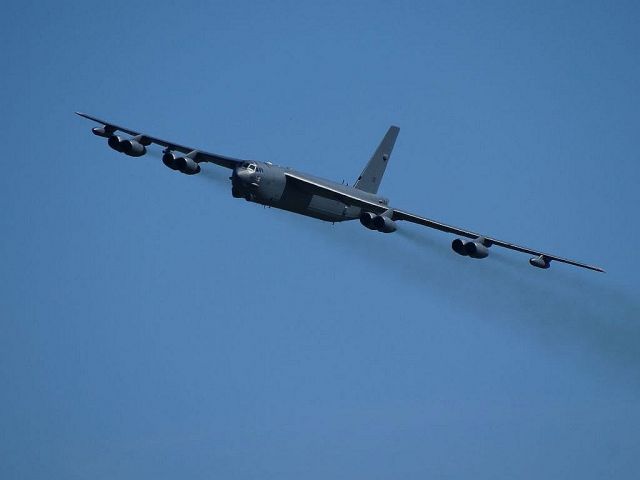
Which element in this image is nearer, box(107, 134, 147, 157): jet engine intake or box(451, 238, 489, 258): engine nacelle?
box(451, 238, 489, 258): engine nacelle

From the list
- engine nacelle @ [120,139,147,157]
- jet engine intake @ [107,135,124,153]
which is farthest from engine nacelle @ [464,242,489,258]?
jet engine intake @ [107,135,124,153]

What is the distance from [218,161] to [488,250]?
13.8m

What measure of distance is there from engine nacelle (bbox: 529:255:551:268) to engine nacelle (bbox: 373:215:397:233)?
6827 millimetres

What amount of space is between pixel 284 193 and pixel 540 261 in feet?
41.2

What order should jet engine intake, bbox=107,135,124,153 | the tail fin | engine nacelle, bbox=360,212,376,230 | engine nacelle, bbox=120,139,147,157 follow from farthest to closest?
1. the tail fin
2. jet engine intake, bbox=107,135,124,153
3. engine nacelle, bbox=120,139,147,157
4. engine nacelle, bbox=360,212,376,230

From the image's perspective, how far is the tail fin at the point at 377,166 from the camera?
64438mm

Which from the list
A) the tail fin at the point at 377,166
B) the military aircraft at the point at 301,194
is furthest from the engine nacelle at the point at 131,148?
the tail fin at the point at 377,166

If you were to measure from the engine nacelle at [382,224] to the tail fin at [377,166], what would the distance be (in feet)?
26.7

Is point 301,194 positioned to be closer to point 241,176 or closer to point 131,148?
point 241,176

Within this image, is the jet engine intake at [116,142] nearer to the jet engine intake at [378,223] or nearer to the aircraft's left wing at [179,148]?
the aircraft's left wing at [179,148]

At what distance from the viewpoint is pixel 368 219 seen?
185 ft

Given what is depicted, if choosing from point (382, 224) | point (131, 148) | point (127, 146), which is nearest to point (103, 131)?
point (127, 146)

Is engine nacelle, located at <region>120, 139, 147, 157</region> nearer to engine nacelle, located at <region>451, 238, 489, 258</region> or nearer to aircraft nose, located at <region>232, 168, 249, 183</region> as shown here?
aircraft nose, located at <region>232, 168, 249, 183</region>

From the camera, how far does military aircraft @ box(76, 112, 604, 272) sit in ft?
183
